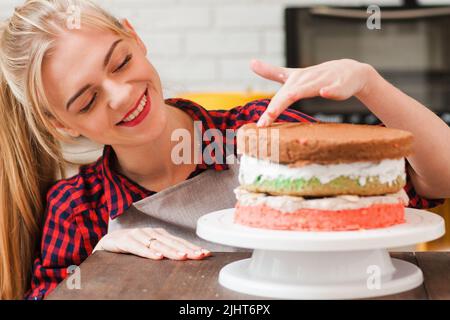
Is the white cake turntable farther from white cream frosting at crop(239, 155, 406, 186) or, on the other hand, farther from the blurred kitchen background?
the blurred kitchen background

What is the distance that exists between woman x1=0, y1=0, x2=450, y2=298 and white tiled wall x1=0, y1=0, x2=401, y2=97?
54.1 inches

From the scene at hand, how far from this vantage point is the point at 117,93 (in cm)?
148

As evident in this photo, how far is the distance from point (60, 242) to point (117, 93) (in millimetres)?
432

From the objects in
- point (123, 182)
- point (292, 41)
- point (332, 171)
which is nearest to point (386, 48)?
point (292, 41)

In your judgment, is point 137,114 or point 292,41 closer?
point 137,114

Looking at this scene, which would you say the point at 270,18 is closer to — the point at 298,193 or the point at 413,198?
the point at 413,198

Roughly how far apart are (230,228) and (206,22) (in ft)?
7.26

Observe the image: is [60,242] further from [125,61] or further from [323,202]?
[323,202]

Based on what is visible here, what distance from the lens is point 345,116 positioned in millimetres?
2945

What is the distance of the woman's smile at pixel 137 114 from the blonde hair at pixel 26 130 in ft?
0.52

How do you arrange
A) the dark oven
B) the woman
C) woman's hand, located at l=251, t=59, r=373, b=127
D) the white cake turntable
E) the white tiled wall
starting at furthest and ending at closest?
the white tiled wall, the dark oven, the woman, woman's hand, located at l=251, t=59, r=373, b=127, the white cake turntable

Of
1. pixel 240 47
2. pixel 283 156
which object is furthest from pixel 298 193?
pixel 240 47

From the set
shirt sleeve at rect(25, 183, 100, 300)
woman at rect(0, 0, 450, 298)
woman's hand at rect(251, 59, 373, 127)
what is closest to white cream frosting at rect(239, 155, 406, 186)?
woman's hand at rect(251, 59, 373, 127)

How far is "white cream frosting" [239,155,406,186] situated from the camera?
1.02 meters
